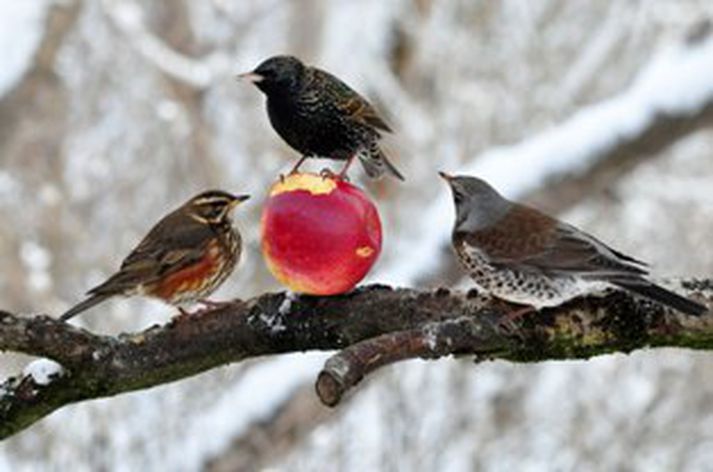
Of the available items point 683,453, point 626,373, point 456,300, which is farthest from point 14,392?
point 626,373

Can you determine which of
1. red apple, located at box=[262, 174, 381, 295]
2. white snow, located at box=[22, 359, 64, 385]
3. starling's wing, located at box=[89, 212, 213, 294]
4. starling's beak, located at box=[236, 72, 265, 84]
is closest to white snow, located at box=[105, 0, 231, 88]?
starling's wing, located at box=[89, 212, 213, 294]

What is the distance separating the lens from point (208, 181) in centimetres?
1148

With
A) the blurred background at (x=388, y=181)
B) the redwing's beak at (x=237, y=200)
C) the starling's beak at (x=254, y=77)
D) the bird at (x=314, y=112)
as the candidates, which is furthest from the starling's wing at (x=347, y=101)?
the blurred background at (x=388, y=181)

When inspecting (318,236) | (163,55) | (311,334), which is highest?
(163,55)

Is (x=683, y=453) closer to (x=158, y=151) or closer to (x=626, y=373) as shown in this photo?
(x=626, y=373)

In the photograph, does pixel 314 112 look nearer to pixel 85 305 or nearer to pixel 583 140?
pixel 85 305

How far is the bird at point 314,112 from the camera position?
389 cm

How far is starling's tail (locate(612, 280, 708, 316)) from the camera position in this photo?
3.06 metres

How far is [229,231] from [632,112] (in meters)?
4.21

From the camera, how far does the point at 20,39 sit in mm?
9617

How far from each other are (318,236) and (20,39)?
6.71 meters

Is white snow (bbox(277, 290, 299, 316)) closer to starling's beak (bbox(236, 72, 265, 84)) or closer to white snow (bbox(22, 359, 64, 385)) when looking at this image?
white snow (bbox(22, 359, 64, 385))

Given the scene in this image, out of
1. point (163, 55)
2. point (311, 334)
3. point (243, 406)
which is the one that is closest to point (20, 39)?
point (163, 55)

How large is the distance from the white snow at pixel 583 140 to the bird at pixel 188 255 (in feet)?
11.5
